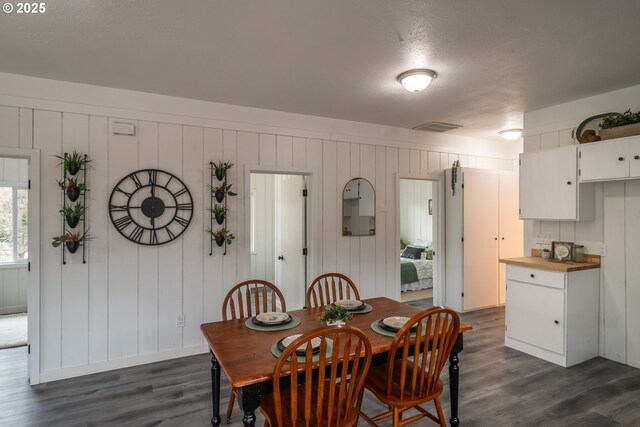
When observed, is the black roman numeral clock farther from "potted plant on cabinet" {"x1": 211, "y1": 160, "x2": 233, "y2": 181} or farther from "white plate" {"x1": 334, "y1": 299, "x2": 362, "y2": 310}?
"white plate" {"x1": 334, "y1": 299, "x2": 362, "y2": 310}

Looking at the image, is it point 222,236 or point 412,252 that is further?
point 412,252

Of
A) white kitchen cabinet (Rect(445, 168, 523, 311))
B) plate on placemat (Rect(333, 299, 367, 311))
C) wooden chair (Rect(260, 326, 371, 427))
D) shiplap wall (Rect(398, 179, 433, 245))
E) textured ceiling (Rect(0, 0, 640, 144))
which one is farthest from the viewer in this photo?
shiplap wall (Rect(398, 179, 433, 245))

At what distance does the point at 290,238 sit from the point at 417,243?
351 centimetres

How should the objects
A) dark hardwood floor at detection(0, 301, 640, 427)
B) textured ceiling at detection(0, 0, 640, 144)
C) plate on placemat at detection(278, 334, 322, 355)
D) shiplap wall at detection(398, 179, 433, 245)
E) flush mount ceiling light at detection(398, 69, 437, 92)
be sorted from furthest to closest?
shiplap wall at detection(398, 179, 433, 245) < flush mount ceiling light at detection(398, 69, 437, 92) < dark hardwood floor at detection(0, 301, 640, 427) < textured ceiling at detection(0, 0, 640, 144) < plate on placemat at detection(278, 334, 322, 355)

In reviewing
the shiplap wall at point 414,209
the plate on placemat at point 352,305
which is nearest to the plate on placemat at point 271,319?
the plate on placemat at point 352,305

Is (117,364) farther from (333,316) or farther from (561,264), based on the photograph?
(561,264)

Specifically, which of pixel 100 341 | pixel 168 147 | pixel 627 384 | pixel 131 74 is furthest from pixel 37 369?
pixel 627 384

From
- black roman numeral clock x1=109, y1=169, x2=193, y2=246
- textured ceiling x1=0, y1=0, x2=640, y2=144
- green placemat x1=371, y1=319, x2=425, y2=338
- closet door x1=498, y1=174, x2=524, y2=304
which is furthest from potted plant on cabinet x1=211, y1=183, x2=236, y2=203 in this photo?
closet door x1=498, y1=174, x2=524, y2=304

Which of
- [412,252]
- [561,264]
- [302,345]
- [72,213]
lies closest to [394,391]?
[302,345]

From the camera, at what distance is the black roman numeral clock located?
11.1ft

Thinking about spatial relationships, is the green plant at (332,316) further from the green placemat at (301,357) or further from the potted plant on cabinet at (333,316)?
the green placemat at (301,357)

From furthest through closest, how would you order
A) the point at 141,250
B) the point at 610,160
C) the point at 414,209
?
the point at 414,209 → the point at 141,250 → the point at 610,160

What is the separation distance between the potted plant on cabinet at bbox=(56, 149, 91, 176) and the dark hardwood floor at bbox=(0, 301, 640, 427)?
181 centimetres

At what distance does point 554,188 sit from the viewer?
3641mm
